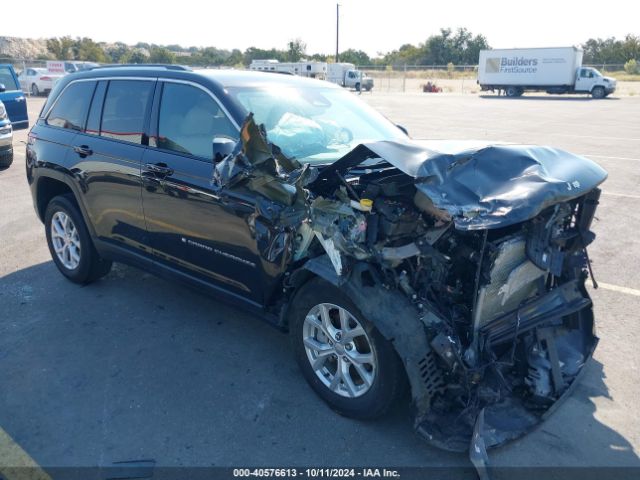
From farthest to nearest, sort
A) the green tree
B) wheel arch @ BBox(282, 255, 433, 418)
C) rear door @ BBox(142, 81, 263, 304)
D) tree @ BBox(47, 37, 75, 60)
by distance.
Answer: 1. tree @ BBox(47, 37, 75, 60)
2. the green tree
3. rear door @ BBox(142, 81, 263, 304)
4. wheel arch @ BBox(282, 255, 433, 418)

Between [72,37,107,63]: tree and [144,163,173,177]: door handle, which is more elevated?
[72,37,107,63]: tree

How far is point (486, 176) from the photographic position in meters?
2.89

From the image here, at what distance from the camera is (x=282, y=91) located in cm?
420

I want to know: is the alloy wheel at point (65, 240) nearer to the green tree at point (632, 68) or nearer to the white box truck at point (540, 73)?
the white box truck at point (540, 73)

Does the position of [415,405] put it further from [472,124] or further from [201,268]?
[472,124]

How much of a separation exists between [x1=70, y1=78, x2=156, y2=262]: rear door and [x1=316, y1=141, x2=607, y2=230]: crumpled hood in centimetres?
189

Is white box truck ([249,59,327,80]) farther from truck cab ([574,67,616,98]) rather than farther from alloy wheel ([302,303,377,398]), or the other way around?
alloy wheel ([302,303,377,398])

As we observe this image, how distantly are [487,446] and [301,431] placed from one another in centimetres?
104

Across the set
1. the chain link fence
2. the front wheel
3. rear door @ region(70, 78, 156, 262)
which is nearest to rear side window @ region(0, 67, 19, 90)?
rear door @ region(70, 78, 156, 262)

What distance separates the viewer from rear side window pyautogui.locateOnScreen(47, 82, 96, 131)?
491 centimetres

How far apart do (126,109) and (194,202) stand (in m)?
1.27

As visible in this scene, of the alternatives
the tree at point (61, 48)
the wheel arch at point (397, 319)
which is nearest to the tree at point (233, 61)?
the tree at point (61, 48)

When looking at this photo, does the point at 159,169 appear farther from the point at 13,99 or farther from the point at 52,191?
the point at 13,99

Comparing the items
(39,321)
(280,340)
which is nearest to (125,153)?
(39,321)
